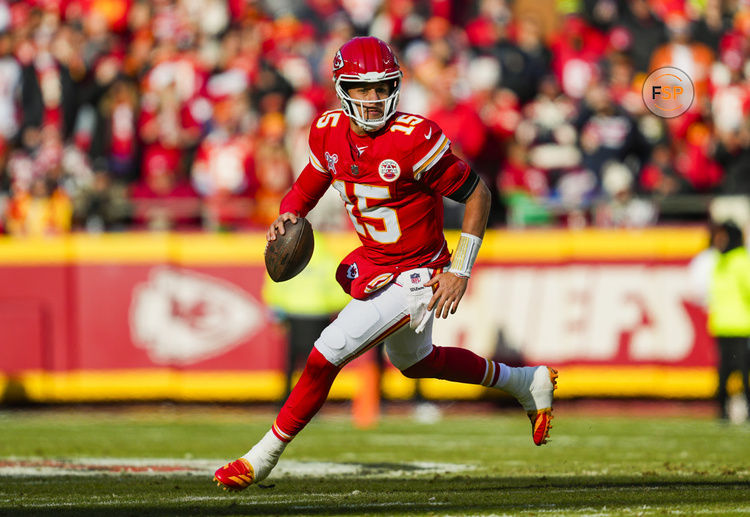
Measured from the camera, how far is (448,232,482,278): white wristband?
585 cm

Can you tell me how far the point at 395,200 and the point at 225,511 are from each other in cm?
157

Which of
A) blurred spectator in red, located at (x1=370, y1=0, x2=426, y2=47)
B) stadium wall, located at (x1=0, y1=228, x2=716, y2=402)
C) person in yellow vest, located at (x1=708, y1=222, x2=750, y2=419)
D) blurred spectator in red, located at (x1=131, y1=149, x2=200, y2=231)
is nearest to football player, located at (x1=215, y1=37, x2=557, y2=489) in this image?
person in yellow vest, located at (x1=708, y1=222, x2=750, y2=419)

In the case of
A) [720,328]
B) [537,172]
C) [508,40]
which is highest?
[508,40]

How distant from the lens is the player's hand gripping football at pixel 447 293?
578 cm

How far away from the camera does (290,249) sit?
19.9ft

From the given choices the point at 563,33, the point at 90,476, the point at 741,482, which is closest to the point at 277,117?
the point at 563,33

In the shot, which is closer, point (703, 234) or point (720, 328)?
point (720, 328)

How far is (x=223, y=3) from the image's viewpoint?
1568 cm

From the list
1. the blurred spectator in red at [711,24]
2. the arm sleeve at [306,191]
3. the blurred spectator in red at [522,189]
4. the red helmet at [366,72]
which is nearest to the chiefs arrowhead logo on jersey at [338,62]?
the red helmet at [366,72]

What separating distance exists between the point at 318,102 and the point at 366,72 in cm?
816

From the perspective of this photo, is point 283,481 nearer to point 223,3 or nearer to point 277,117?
point 277,117

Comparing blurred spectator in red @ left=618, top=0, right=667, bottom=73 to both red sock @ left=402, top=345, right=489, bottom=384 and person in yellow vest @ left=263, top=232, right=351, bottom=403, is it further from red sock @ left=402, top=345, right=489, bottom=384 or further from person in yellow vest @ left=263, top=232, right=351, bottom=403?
red sock @ left=402, top=345, right=489, bottom=384

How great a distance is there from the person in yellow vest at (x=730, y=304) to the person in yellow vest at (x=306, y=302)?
328cm

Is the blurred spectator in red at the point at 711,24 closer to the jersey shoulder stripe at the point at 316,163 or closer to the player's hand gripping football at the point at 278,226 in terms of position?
the jersey shoulder stripe at the point at 316,163
